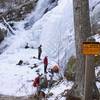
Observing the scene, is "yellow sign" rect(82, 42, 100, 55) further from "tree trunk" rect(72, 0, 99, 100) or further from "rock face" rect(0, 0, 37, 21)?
"rock face" rect(0, 0, 37, 21)

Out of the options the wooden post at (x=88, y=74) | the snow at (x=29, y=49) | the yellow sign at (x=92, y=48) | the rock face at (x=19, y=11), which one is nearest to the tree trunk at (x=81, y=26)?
the wooden post at (x=88, y=74)

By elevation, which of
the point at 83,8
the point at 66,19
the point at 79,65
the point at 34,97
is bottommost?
the point at 34,97

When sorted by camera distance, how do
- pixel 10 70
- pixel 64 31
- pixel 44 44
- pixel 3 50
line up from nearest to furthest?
pixel 10 70, pixel 64 31, pixel 44 44, pixel 3 50

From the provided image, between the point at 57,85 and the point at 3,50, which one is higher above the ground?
the point at 3,50

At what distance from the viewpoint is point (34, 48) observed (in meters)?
29.6

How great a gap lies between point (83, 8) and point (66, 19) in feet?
50.8

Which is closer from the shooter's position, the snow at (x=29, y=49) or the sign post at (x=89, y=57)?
the sign post at (x=89, y=57)

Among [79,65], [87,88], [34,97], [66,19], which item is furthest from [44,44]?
[87,88]

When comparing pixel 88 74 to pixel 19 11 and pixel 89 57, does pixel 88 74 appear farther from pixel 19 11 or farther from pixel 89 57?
pixel 19 11

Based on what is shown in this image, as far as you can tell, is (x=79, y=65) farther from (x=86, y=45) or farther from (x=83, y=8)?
(x=86, y=45)

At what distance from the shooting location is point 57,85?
16.3m

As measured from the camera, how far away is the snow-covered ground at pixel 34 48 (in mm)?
20109

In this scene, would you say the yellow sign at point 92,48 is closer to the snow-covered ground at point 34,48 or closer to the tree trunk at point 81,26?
the tree trunk at point 81,26

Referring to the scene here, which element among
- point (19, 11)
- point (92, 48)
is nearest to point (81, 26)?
point (92, 48)
